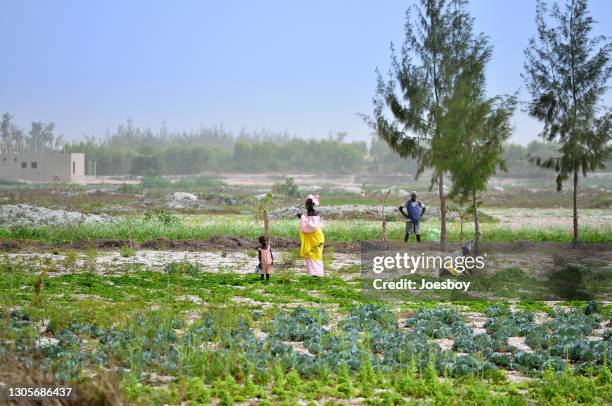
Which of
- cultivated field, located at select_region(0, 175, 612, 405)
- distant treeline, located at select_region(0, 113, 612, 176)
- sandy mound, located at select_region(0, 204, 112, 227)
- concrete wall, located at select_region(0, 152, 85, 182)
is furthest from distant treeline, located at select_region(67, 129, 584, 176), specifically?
cultivated field, located at select_region(0, 175, 612, 405)

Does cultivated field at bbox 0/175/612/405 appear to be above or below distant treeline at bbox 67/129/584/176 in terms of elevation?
below

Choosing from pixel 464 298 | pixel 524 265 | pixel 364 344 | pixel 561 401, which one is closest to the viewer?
pixel 561 401

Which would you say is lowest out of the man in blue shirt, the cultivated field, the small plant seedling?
the small plant seedling

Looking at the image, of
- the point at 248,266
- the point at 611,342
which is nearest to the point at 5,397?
the point at 611,342

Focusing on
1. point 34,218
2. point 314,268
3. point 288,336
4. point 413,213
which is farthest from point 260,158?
point 288,336

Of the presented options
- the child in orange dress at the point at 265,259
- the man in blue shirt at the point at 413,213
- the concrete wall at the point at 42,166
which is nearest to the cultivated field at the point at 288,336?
the child in orange dress at the point at 265,259

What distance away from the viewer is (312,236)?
637 inches

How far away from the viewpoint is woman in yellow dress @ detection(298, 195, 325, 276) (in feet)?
51.9

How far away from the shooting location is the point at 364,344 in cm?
1014

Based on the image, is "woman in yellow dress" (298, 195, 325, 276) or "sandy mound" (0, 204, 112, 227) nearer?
"woman in yellow dress" (298, 195, 325, 276)

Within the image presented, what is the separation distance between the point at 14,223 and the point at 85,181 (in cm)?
4898

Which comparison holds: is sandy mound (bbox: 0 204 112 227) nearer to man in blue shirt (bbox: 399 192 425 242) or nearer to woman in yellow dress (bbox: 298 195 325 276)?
man in blue shirt (bbox: 399 192 425 242)

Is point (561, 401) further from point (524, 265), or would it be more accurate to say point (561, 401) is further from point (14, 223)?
point (14, 223)

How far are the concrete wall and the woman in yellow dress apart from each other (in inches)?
2257
